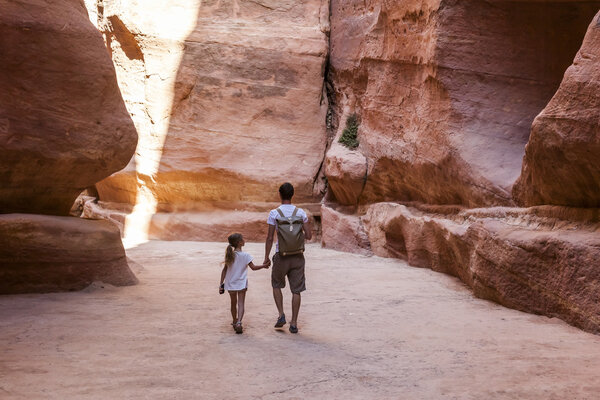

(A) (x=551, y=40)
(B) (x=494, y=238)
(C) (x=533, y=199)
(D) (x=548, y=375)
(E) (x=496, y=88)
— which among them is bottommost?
(D) (x=548, y=375)

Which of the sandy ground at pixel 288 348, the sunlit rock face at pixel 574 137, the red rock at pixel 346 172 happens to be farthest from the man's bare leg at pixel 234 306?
the red rock at pixel 346 172

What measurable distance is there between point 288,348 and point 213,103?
9700mm

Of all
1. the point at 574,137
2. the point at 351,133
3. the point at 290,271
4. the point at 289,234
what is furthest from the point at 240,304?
the point at 351,133

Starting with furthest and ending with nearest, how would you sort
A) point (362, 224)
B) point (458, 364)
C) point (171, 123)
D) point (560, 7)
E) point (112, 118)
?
point (171, 123) → point (362, 224) → point (560, 7) → point (112, 118) → point (458, 364)

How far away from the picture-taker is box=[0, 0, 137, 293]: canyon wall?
571cm

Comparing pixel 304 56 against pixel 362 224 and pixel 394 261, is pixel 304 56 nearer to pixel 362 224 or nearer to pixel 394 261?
pixel 362 224

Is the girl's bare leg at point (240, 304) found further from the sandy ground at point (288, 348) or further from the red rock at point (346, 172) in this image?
the red rock at point (346, 172)

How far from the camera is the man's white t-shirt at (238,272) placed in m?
4.67

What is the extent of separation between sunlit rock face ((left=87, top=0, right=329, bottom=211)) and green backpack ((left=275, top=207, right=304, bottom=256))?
8.25 meters

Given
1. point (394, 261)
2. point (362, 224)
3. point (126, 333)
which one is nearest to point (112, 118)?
point (126, 333)

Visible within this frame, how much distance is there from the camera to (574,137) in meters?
5.00

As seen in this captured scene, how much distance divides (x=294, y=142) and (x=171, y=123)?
2.70 metres

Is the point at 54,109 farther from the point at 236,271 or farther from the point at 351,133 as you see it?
the point at 351,133

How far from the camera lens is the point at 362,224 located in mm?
10922
